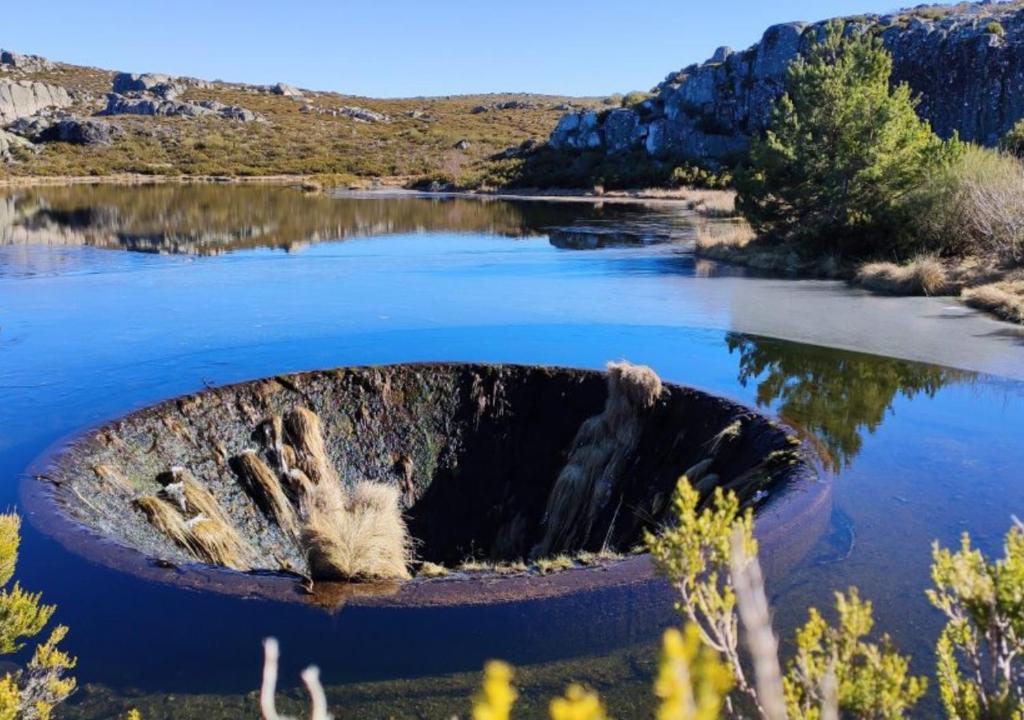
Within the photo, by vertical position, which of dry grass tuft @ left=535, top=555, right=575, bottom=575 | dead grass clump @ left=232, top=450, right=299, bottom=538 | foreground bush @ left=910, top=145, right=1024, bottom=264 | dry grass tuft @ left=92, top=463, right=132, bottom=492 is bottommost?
dead grass clump @ left=232, top=450, right=299, bottom=538

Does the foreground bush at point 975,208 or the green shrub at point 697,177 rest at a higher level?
the green shrub at point 697,177

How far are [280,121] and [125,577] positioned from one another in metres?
113

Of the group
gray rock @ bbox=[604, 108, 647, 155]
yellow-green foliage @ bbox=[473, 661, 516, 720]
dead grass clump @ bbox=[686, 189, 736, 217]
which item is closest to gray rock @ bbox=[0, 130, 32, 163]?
gray rock @ bbox=[604, 108, 647, 155]

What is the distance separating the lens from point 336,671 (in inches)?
241

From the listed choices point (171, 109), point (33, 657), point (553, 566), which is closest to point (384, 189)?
point (171, 109)

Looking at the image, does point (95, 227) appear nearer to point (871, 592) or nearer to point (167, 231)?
point (167, 231)

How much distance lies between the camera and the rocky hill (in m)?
80.5

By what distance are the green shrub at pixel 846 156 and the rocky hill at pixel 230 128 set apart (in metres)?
51.2

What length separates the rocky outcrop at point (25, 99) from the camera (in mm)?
100750

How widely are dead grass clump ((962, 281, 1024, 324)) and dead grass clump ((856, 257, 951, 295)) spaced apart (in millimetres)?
923

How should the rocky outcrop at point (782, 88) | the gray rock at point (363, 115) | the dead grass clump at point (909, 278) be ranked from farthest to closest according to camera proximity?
the gray rock at point (363, 115) → the rocky outcrop at point (782, 88) → the dead grass clump at point (909, 278)

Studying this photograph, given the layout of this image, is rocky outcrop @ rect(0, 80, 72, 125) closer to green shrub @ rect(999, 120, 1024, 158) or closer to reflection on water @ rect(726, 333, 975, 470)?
green shrub @ rect(999, 120, 1024, 158)

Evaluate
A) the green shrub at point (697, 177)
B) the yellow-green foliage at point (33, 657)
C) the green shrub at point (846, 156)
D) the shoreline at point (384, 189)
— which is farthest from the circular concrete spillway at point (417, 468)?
the green shrub at point (697, 177)

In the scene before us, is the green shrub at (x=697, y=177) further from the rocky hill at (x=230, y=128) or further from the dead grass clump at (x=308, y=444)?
the dead grass clump at (x=308, y=444)
